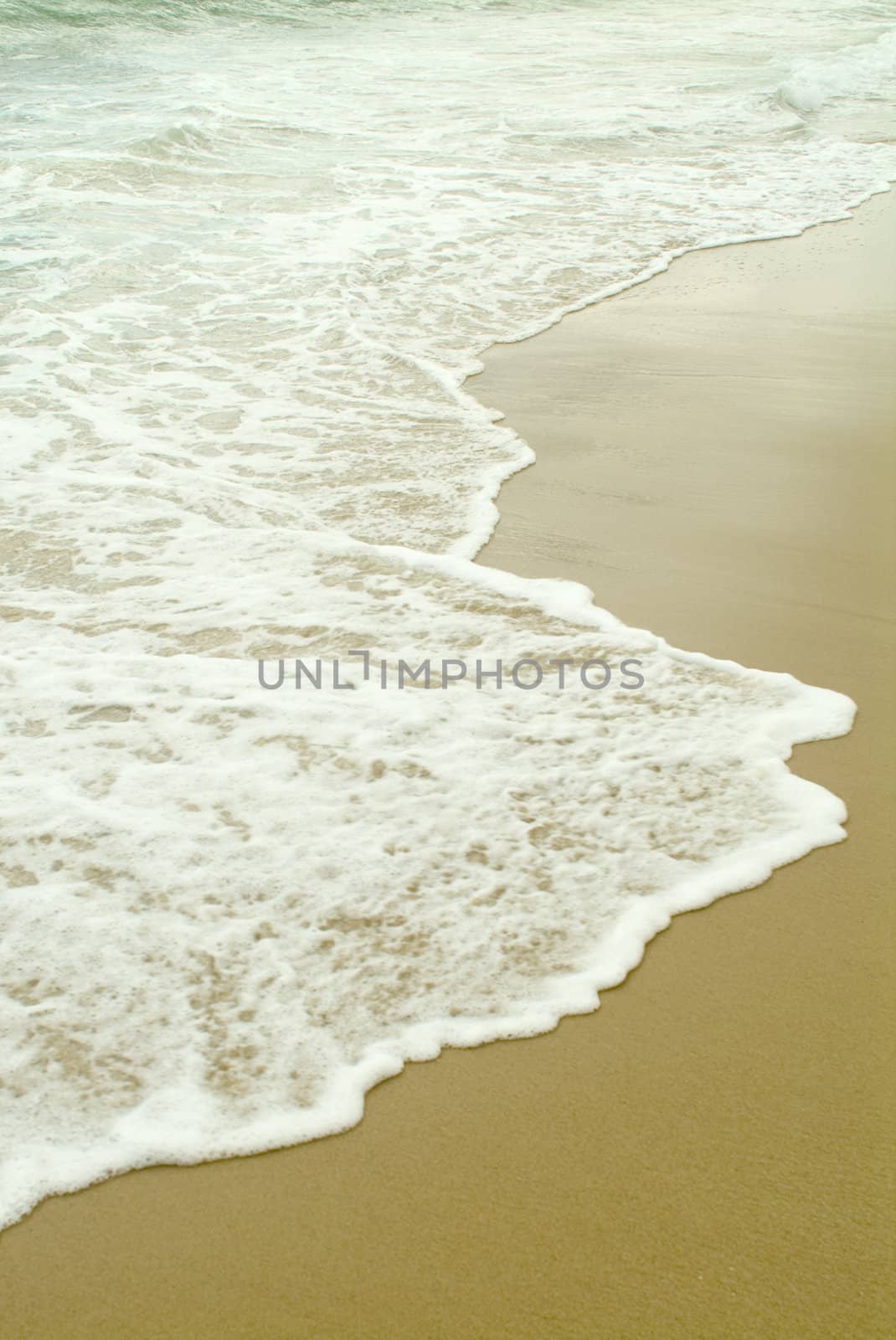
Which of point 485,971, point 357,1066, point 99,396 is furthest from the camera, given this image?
point 99,396

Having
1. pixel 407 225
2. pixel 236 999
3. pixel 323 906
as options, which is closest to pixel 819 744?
pixel 323 906

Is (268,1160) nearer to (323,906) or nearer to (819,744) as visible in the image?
(323,906)

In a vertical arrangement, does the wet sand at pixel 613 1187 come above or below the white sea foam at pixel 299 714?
below

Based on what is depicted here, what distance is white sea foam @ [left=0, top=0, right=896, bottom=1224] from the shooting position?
2006 millimetres

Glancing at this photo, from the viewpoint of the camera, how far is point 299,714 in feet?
9.46

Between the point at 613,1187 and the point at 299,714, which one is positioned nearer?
the point at 613,1187

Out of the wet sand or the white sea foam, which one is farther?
the white sea foam

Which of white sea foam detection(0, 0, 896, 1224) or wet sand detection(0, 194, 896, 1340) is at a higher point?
white sea foam detection(0, 0, 896, 1224)

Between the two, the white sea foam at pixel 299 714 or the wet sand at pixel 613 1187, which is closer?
the wet sand at pixel 613 1187

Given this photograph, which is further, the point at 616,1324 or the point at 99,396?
the point at 99,396

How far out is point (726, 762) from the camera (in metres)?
2.67

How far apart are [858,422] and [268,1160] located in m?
3.83

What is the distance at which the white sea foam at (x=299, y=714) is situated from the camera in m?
2.01

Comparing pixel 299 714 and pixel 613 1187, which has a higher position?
pixel 299 714
